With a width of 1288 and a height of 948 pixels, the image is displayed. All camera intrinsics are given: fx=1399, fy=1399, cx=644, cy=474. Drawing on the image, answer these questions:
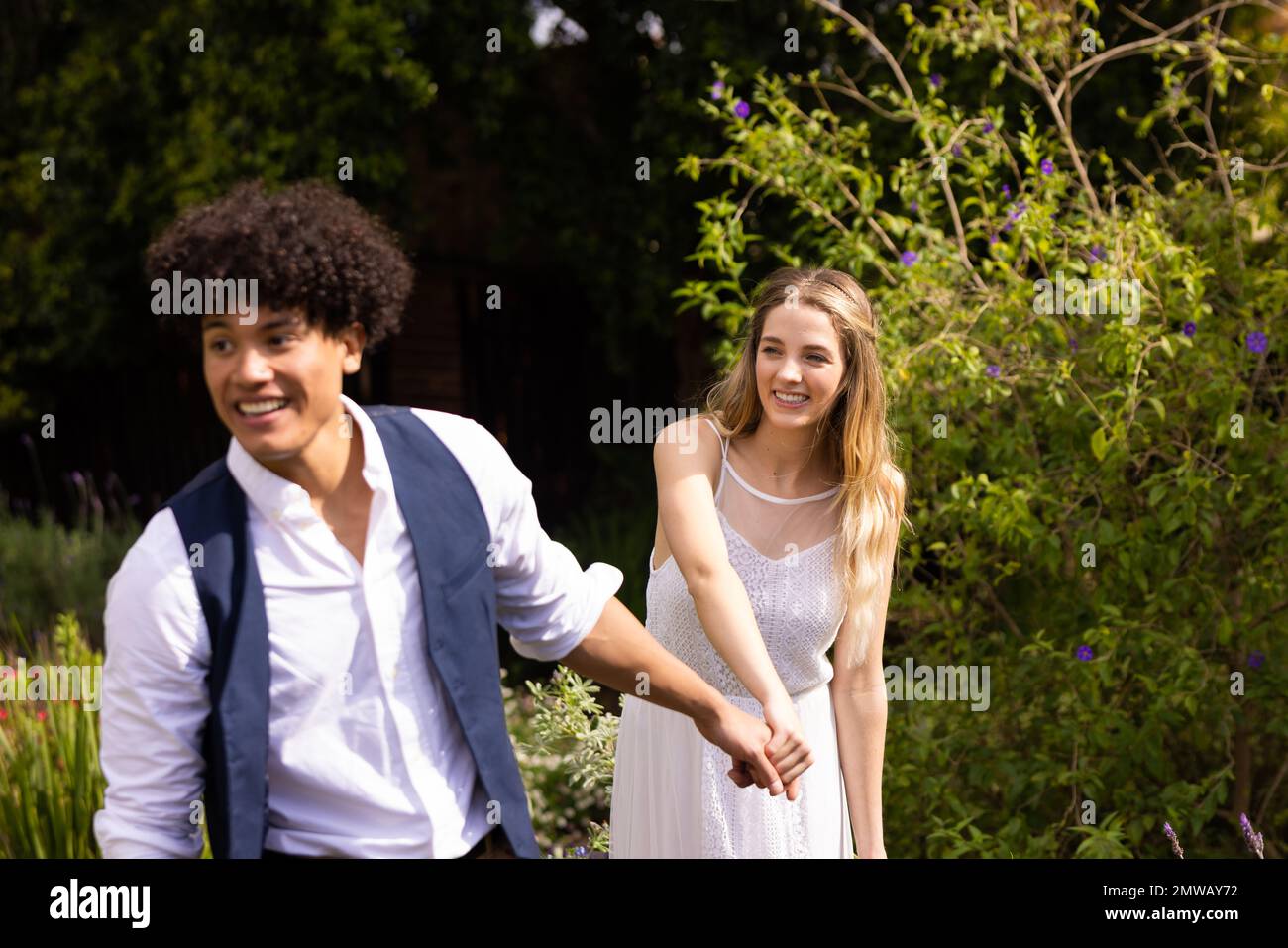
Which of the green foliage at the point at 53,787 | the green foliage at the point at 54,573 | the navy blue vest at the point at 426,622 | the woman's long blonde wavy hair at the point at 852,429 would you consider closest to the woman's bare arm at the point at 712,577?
the woman's long blonde wavy hair at the point at 852,429

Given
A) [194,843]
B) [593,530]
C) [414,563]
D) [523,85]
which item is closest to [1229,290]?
[414,563]

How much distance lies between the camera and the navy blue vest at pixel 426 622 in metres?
1.81

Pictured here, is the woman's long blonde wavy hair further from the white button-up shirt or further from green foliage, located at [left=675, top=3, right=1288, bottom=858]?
the white button-up shirt

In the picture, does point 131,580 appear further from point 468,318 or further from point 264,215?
point 468,318

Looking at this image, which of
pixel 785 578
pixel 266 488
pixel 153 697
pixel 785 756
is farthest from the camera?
pixel 785 578

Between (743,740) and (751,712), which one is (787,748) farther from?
(751,712)

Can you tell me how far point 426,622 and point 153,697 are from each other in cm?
37

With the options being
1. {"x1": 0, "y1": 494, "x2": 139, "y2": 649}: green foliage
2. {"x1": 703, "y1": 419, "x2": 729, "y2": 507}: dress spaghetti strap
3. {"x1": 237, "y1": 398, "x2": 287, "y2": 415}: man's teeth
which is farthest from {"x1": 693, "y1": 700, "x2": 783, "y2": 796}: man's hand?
{"x1": 0, "y1": 494, "x2": 139, "y2": 649}: green foliage

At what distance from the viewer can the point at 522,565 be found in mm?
2145

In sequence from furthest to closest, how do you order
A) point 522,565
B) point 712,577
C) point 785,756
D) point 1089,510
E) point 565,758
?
1. point 1089,510
2. point 565,758
3. point 712,577
4. point 785,756
5. point 522,565

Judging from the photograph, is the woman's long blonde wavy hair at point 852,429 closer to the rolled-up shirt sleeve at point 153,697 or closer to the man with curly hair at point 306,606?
the man with curly hair at point 306,606

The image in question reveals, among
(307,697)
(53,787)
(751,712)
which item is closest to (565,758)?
(751,712)

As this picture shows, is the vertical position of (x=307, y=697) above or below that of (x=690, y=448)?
below
